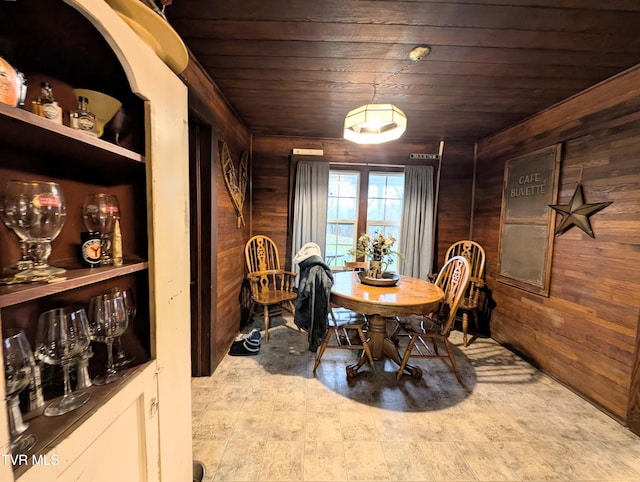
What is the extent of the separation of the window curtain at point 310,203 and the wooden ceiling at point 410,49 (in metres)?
1.02

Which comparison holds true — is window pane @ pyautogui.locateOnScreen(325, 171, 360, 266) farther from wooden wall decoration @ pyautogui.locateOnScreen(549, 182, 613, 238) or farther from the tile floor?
wooden wall decoration @ pyautogui.locateOnScreen(549, 182, 613, 238)

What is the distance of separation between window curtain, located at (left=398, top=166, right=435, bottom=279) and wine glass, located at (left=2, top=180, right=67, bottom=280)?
3461mm

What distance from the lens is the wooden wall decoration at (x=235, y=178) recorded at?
2486 millimetres

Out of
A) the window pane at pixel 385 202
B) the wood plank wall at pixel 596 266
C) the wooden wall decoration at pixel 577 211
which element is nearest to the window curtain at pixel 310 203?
the window pane at pixel 385 202

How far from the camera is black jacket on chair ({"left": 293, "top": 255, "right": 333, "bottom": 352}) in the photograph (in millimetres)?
2148

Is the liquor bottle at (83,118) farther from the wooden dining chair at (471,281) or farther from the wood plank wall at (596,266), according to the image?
the wooden dining chair at (471,281)

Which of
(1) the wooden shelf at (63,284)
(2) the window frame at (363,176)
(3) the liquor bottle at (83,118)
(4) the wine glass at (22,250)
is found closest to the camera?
(1) the wooden shelf at (63,284)

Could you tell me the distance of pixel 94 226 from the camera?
88 centimetres

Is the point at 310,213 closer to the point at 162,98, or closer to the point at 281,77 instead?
the point at 281,77

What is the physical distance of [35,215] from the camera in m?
0.68

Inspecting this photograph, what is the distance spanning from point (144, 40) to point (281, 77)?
1354mm

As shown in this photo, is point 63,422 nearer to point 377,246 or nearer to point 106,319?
point 106,319

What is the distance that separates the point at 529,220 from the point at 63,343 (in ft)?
11.3

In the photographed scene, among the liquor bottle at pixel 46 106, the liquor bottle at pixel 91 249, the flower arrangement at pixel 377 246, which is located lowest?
the flower arrangement at pixel 377 246
